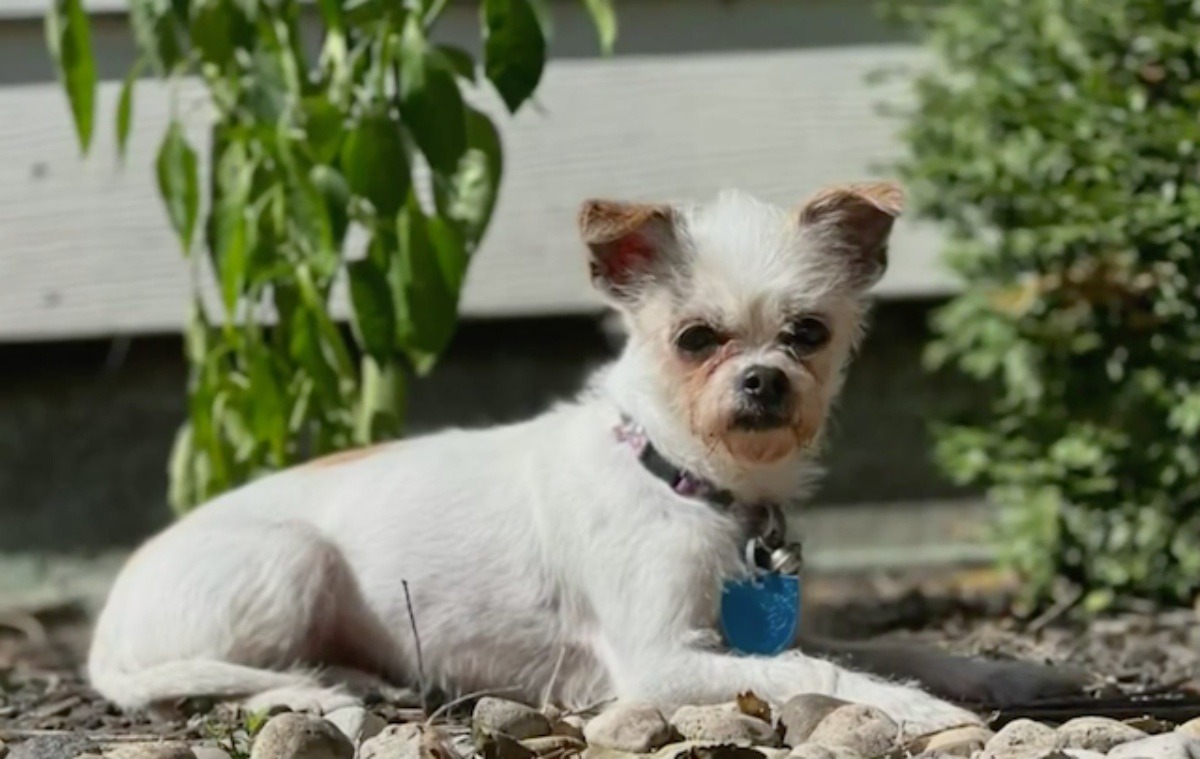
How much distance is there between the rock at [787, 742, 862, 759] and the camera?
3012 mm

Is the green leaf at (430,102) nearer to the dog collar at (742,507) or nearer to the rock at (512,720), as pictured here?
the dog collar at (742,507)

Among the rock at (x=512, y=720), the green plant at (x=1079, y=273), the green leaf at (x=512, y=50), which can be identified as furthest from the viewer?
the green plant at (x=1079, y=273)

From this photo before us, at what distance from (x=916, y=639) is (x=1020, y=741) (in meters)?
1.82

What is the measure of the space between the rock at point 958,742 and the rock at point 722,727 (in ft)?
0.87

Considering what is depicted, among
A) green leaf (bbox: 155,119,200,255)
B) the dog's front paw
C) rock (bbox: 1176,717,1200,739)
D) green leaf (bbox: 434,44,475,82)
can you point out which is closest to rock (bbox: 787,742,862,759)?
the dog's front paw

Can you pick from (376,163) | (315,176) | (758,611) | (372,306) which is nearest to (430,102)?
(376,163)

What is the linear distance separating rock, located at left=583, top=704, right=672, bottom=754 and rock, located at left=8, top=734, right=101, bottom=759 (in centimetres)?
87

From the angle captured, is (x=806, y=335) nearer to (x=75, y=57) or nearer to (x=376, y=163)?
(x=376, y=163)

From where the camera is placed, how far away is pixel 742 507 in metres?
3.96

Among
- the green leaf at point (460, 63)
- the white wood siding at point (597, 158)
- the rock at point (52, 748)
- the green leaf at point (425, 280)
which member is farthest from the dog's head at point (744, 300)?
the white wood siding at point (597, 158)

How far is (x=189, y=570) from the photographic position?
4145 mm

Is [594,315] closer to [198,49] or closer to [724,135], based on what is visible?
[724,135]

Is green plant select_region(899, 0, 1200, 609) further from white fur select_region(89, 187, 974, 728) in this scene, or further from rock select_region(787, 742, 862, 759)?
rock select_region(787, 742, 862, 759)

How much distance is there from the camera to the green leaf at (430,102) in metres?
4.23
